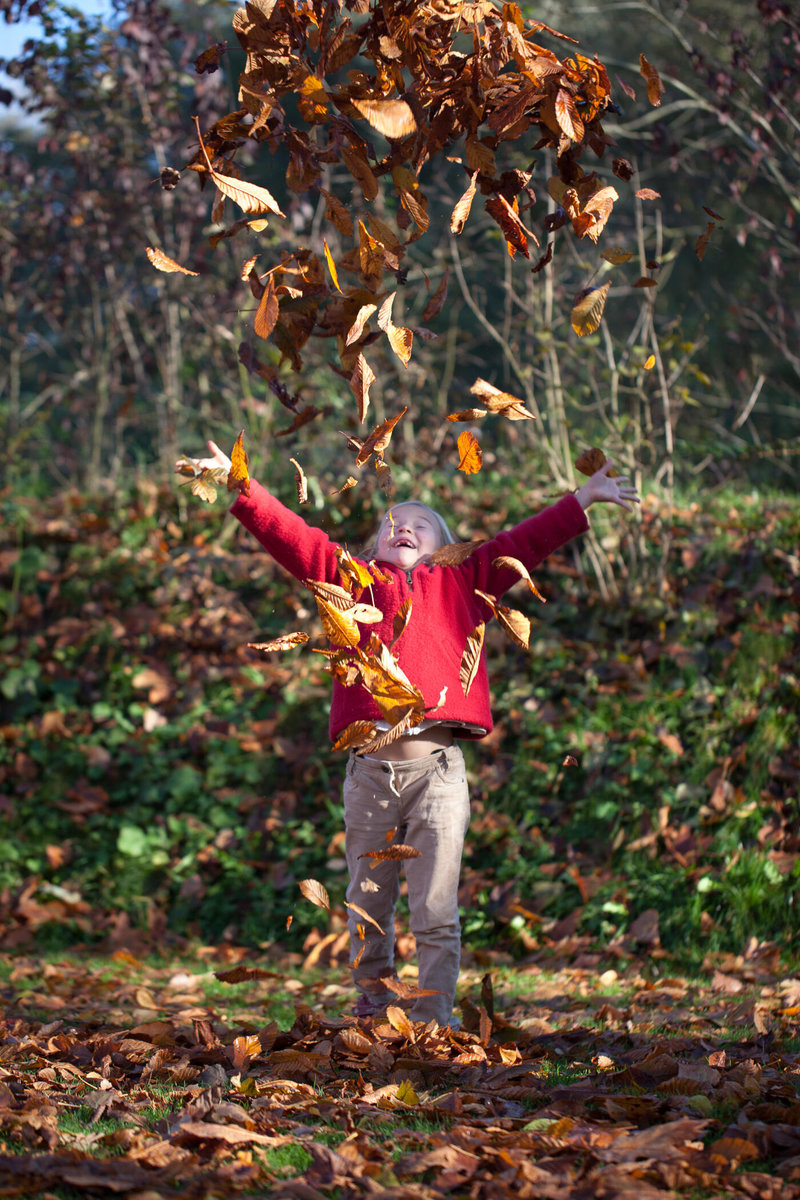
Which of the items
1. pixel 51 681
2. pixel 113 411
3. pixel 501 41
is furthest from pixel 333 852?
pixel 113 411

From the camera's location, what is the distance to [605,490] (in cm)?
319

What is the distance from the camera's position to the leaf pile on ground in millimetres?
1946

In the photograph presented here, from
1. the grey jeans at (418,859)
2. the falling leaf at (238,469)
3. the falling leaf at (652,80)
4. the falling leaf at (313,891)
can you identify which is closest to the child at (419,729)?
the grey jeans at (418,859)

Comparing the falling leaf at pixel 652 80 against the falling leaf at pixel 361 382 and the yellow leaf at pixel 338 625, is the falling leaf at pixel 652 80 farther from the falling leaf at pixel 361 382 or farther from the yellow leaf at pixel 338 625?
the yellow leaf at pixel 338 625

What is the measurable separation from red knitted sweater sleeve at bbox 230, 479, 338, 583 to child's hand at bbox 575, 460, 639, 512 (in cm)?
80

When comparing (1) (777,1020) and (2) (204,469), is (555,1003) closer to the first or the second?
(1) (777,1020)

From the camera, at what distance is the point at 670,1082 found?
2.54 metres

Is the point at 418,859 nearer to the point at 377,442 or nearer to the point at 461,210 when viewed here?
the point at 377,442

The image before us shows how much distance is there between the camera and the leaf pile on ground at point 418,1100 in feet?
6.39

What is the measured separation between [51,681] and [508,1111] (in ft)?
14.6

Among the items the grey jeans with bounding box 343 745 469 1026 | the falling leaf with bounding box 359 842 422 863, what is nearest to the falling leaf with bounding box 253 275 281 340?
the grey jeans with bounding box 343 745 469 1026

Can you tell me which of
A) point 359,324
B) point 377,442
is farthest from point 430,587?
point 359,324

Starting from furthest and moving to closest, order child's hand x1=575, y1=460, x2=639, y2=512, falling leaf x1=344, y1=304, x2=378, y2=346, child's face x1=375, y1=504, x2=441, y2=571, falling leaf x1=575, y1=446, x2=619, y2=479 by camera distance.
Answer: child's face x1=375, y1=504, x2=441, y2=571 < child's hand x1=575, y1=460, x2=639, y2=512 < falling leaf x1=575, y1=446, x2=619, y2=479 < falling leaf x1=344, y1=304, x2=378, y2=346

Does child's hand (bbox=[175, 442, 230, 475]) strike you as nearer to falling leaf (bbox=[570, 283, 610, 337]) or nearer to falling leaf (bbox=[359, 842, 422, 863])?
falling leaf (bbox=[570, 283, 610, 337])
